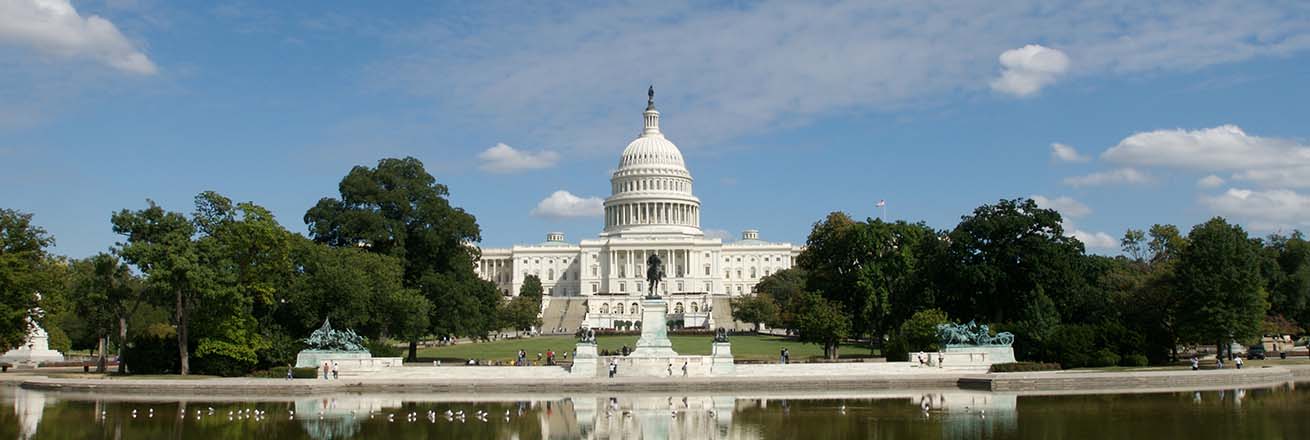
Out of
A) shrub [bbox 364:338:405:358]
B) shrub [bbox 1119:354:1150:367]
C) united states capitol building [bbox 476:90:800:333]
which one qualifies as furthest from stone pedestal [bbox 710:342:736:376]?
united states capitol building [bbox 476:90:800:333]

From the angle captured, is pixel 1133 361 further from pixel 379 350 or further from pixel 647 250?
pixel 647 250

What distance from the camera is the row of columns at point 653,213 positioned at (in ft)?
526

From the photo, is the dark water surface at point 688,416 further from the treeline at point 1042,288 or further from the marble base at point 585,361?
the treeline at point 1042,288

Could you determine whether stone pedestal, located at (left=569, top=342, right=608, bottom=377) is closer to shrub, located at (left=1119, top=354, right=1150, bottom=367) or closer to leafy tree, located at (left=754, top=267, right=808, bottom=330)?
shrub, located at (left=1119, top=354, right=1150, bottom=367)

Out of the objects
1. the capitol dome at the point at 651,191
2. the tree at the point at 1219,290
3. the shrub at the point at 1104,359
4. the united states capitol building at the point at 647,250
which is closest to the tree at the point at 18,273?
the shrub at the point at 1104,359

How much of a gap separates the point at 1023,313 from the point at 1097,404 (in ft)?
71.8

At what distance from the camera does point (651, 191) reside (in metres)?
160

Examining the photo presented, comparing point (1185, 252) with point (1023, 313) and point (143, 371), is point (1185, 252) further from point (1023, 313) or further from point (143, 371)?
point (143, 371)

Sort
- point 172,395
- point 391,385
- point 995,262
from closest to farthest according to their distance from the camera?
point 172,395, point 391,385, point 995,262

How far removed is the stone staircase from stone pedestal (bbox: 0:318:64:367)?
53.1 metres

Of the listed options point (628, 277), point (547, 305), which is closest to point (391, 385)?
point (547, 305)

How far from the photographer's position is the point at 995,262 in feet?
173

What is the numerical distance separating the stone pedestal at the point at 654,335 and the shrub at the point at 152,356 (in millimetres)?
16796

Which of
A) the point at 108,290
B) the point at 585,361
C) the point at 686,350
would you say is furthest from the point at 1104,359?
the point at 108,290
